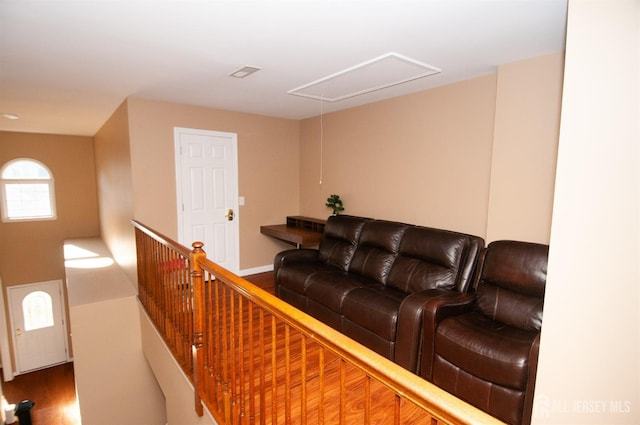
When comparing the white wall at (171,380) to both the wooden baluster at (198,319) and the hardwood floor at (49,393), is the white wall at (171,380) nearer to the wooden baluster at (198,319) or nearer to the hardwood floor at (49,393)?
the wooden baluster at (198,319)

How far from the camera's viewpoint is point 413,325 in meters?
2.32

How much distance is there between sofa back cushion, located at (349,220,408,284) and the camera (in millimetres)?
3229

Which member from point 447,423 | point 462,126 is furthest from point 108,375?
point 462,126

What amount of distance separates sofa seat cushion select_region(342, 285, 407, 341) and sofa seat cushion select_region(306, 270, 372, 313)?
0.09 m

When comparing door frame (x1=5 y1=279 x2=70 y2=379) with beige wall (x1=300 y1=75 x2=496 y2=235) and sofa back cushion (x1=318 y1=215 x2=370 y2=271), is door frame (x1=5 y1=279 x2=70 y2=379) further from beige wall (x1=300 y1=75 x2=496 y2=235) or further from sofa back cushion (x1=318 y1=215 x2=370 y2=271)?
sofa back cushion (x1=318 y1=215 x2=370 y2=271)

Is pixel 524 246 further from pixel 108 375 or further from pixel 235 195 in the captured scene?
pixel 108 375

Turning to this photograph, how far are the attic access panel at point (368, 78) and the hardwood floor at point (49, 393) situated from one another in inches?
236

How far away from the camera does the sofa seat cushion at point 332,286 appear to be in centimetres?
296

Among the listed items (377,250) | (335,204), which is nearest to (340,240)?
(377,250)

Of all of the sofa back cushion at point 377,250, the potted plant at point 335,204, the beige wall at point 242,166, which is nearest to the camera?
the sofa back cushion at point 377,250

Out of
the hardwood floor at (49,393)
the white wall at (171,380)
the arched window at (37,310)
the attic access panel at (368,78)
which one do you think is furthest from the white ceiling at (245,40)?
the hardwood floor at (49,393)

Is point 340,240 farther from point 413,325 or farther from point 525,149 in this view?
point 525,149

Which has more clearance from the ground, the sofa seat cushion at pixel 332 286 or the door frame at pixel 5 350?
the sofa seat cushion at pixel 332 286

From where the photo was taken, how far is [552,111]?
2461 millimetres
